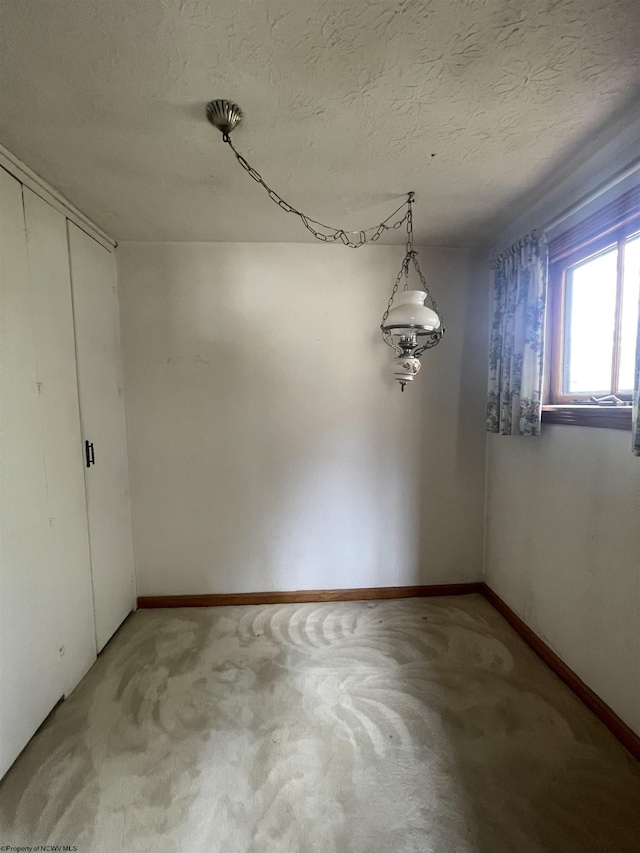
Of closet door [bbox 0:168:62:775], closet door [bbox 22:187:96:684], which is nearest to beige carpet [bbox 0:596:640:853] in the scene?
closet door [bbox 0:168:62:775]

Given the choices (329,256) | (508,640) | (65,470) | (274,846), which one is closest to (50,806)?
(274,846)

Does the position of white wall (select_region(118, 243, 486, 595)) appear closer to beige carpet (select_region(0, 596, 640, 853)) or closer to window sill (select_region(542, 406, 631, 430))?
beige carpet (select_region(0, 596, 640, 853))

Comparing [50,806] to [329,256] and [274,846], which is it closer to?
[274,846]

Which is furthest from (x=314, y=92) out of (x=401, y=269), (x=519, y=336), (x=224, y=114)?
(x=519, y=336)

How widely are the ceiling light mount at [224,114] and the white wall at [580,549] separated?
182 centimetres

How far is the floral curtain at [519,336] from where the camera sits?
1664mm

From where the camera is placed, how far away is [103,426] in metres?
1.89

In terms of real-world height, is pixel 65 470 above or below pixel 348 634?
above

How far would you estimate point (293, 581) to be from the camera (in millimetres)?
2270

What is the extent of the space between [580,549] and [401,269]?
70.7 inches

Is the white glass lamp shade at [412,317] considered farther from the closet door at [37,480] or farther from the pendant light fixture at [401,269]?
the closet door at [37,480]

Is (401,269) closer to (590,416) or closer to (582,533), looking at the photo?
(590,416)

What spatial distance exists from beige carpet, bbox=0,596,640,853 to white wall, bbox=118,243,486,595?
51 centimetres

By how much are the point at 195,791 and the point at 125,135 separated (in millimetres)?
2323
